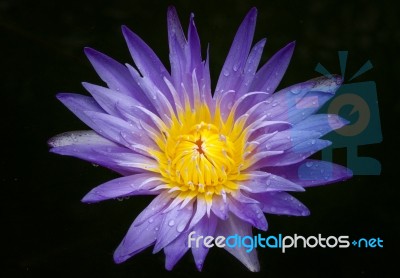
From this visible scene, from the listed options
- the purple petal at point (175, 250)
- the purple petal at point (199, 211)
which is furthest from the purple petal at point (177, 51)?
the purple petal at point (175, 250)

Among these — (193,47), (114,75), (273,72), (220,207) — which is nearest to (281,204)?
(220,207)

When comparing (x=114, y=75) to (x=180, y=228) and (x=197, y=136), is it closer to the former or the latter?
(x=197, y=136)

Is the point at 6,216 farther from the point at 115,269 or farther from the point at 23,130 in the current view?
the point at 115,269

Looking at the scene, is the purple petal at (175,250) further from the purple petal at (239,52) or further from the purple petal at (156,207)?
the purple petal at (239,52)

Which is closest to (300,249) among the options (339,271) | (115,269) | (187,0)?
(339,271)

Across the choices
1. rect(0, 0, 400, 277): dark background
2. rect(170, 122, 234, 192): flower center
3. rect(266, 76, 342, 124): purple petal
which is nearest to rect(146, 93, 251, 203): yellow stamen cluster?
rect(170, 122, 234, 192): flower center
